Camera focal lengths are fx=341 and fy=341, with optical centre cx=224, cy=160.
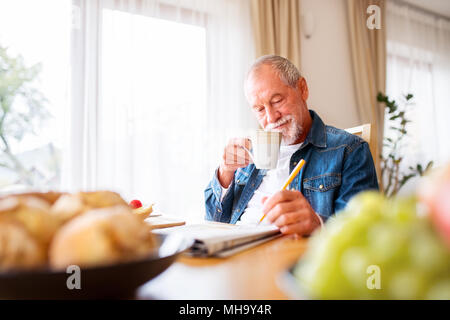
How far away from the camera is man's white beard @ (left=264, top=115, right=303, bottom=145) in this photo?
1509 mm

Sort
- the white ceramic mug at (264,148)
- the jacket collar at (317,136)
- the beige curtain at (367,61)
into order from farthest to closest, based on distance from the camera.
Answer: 1. the beige curtain at (367,61)
2. the jacket collar at (317,136)
3. the white ceramic mug at (264,148)

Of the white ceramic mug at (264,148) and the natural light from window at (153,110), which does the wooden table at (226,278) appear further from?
the natural light from window at (153,110)

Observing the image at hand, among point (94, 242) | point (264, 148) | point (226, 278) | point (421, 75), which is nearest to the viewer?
point (94, 242)

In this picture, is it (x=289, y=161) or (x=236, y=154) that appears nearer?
(x=236, y=154)

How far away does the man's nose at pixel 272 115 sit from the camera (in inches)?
59.7

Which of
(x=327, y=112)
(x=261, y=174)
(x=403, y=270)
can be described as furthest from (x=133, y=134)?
(x=403, y=270)

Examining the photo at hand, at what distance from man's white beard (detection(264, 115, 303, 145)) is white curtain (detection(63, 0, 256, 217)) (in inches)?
46.7

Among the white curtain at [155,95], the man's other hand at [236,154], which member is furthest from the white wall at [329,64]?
the man's other hand at [236,154]

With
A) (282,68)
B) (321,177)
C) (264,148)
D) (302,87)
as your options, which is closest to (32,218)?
(264,148)

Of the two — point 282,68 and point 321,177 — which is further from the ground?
point 282,68

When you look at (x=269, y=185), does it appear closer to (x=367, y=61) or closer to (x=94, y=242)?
(x=94, y=242)

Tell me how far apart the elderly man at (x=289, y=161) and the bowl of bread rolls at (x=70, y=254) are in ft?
3.08

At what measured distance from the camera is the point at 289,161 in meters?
1.48

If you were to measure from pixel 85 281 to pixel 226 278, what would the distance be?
0.64ft
